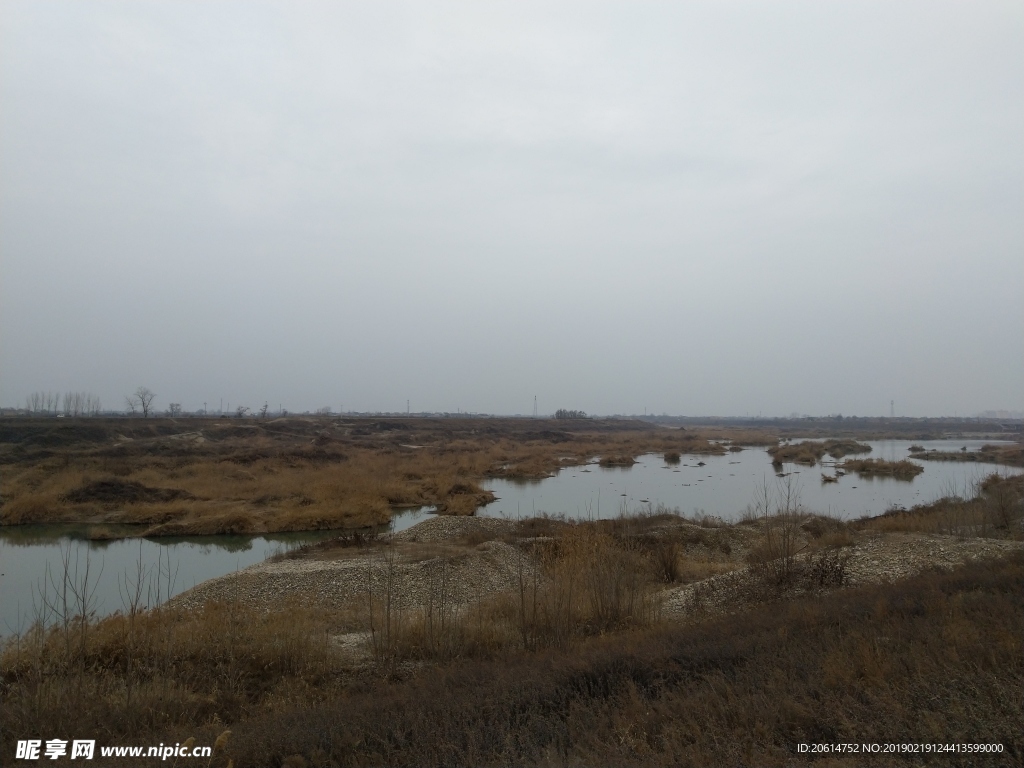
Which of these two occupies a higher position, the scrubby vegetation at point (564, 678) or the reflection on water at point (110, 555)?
the scrubby vegetation at point (564, 678)

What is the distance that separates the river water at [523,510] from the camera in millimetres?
15531

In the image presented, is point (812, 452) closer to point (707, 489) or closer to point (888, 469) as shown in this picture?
point (888, 469)

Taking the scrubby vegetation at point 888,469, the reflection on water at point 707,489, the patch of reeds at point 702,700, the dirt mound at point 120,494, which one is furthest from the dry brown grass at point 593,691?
the scrubby vegetation at point 888,469

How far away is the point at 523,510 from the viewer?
96.5 feet

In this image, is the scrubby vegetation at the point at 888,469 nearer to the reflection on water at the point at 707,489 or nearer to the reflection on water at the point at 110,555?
the reflection on water at the point at 707,489

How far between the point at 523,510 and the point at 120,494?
19374 millimetres

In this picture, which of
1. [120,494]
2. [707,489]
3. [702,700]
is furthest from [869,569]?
[120,494]

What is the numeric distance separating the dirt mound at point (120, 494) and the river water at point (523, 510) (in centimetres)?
275

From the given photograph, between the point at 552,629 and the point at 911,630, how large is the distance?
474cm

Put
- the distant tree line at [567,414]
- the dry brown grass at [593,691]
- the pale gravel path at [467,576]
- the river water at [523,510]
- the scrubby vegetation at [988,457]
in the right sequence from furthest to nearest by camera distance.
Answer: the distant tree line at [567,414] → the scrubby vegetation at [988,457] → the river water at [523,510] → the pale gravel path at [467,576] → the dry brown grass at [593,691]

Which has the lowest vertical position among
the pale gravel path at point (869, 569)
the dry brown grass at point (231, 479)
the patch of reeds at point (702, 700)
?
the dry brown grass at point (231, 479)

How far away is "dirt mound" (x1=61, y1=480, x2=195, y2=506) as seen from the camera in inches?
1067

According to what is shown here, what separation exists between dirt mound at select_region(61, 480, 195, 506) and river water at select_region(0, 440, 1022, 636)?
275 centimetres

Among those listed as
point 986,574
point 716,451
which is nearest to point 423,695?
point 986,574
